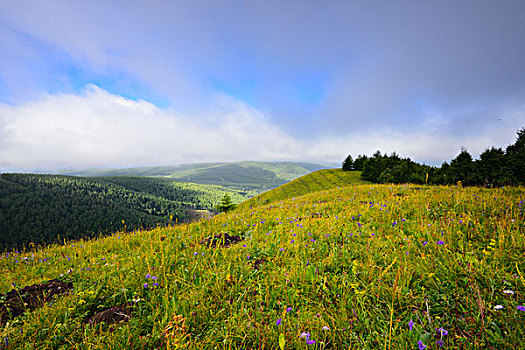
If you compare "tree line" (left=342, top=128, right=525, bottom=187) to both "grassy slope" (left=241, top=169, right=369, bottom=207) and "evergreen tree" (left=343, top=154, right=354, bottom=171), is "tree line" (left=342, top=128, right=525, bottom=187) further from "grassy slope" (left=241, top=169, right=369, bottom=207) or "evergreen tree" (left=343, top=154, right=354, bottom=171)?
"evergreen tree" (left=343, top=154, right=354, bottom=171)

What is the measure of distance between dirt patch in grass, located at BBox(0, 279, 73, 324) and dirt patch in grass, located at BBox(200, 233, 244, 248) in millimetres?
2642

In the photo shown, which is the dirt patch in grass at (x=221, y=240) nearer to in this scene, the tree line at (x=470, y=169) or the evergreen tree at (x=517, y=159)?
the tree line at (x=470, y=169)

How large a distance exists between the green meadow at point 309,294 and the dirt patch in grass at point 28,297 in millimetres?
97

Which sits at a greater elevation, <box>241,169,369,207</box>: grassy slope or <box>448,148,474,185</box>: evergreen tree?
<box>448,148,474,185</box>: evergreen tree

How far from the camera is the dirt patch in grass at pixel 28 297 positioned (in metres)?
2.79

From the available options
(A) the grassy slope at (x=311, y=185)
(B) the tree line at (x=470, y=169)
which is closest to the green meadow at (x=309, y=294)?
(B) the tree line at (x=470, y=169)

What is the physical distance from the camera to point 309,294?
2.82m

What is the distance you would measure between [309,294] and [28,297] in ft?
15.3

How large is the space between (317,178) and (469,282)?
222ft

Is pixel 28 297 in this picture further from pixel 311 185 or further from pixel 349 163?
pixel 349 163

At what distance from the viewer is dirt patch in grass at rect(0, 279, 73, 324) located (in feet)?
9.16

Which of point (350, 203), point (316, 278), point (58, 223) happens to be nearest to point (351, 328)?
point (316, 278)

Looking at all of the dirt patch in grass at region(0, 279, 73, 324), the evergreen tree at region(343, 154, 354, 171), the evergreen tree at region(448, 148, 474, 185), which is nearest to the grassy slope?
the evergreen tree at region(343, 154, 354, 171)

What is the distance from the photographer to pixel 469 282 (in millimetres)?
2520
